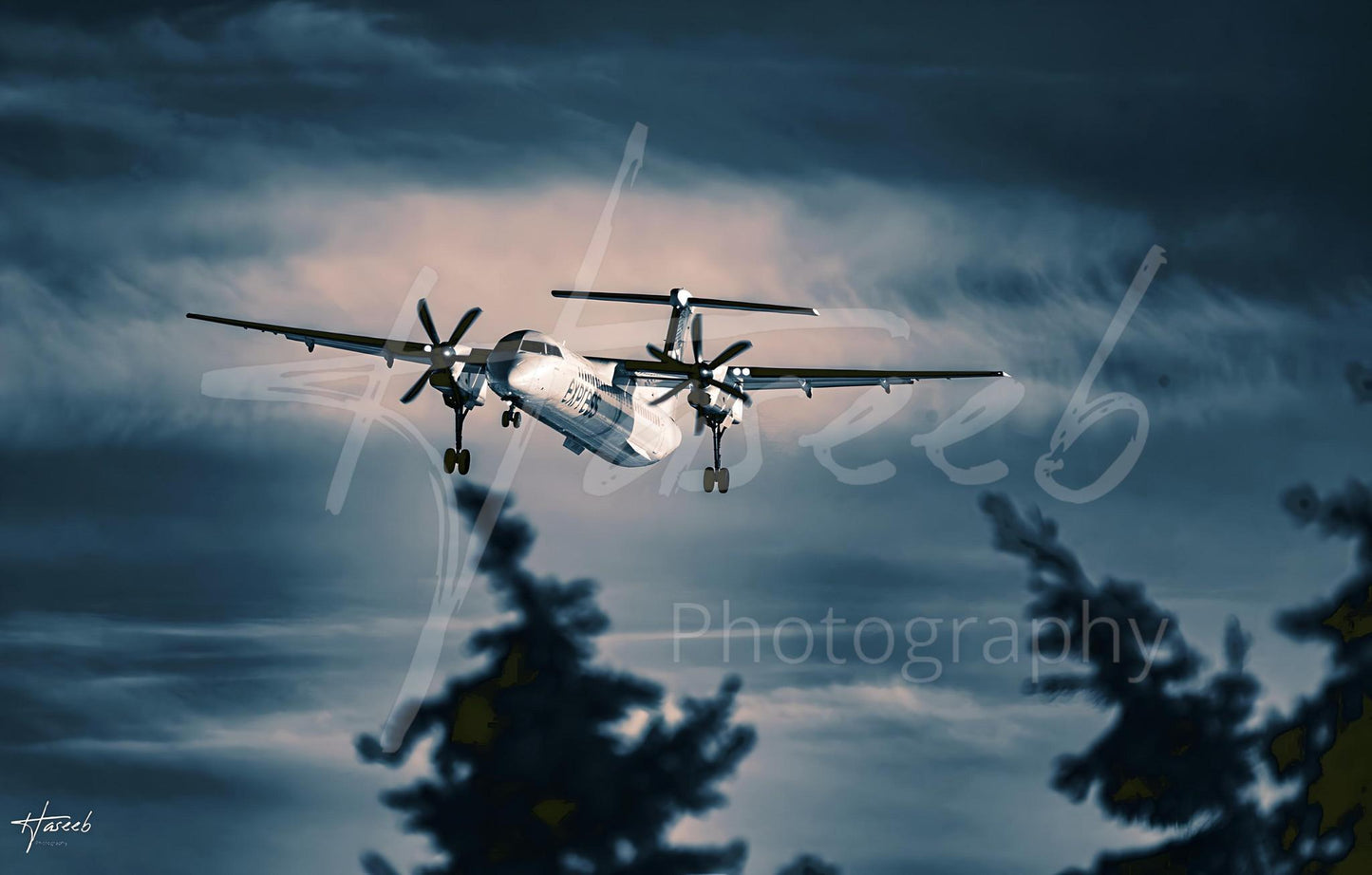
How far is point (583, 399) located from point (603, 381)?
2806mm

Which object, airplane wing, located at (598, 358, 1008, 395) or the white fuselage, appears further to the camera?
airplane wing, located at (598, 358, 1008, 395)

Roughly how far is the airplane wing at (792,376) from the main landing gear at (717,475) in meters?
2.19

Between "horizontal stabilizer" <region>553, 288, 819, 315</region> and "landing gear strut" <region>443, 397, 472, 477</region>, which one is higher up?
"horizontal stabilizer" <region>553, 288, 819, 315</region>

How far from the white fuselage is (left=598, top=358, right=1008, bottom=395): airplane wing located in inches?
40.5

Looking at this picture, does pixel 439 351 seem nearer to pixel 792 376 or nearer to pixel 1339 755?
pixel 792 376

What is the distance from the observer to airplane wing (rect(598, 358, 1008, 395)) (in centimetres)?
5578

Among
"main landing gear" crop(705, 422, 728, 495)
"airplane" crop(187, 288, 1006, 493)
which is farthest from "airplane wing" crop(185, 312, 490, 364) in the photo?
"main landing gear" crop(705, 422, 728, 495)

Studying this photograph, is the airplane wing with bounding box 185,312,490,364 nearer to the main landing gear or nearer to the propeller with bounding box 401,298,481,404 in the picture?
the propeller with bounding box 401,298,481,404

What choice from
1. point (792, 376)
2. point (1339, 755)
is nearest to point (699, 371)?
point (792, 376)

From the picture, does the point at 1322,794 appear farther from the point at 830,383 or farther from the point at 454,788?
the point at 454,788

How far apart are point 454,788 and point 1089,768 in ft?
147

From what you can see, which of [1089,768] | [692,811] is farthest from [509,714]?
[1089,768]

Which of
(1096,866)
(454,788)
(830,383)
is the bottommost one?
(1096,866)

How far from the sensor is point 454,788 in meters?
97.9
